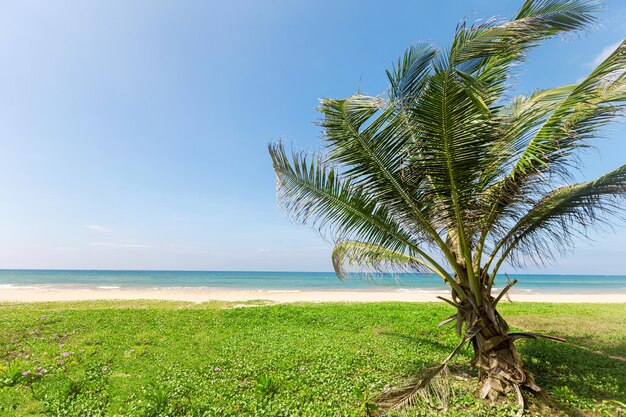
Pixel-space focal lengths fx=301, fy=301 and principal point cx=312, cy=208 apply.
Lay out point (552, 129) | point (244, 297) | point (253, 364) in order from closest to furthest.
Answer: point (552, 129), point (253, 364), point (244, 297)

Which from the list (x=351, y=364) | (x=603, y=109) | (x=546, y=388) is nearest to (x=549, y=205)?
(x=603, y=109)

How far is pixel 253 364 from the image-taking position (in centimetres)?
538

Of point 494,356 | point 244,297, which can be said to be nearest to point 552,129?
point 494,356

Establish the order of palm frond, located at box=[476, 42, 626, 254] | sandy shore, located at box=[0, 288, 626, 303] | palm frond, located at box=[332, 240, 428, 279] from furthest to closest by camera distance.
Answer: sandy shore, located at box=[0, 288, 626, 303], palm frond, located at box=[332, 240, 428, 279], palm frond, located at box=[476, 42, 626, 254]

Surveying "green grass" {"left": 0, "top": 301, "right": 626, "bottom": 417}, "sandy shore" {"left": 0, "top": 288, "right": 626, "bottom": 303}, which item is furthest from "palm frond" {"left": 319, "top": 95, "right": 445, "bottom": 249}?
"sandy shore" {"left": 0, "top": 288, "right": 626, "bottom": 303}

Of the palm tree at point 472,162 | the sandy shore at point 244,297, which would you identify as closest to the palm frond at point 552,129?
the palm tree at point 472,162

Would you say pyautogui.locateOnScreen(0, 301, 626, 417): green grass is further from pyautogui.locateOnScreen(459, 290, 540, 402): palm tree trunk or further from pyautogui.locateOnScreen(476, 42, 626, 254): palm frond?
pyautogui.locateOnScreen(476, 42, 626, 254): palm frond

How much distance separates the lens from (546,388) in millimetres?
4406

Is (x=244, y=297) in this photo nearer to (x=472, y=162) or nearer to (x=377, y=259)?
(x=377, y=259)

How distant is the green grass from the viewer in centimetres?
393

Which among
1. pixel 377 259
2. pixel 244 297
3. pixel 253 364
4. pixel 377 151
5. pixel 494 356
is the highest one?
pixel 377 151

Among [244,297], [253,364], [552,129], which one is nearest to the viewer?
[552,129]

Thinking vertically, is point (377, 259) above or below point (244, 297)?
above

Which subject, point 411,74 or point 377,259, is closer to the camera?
point 411,74
